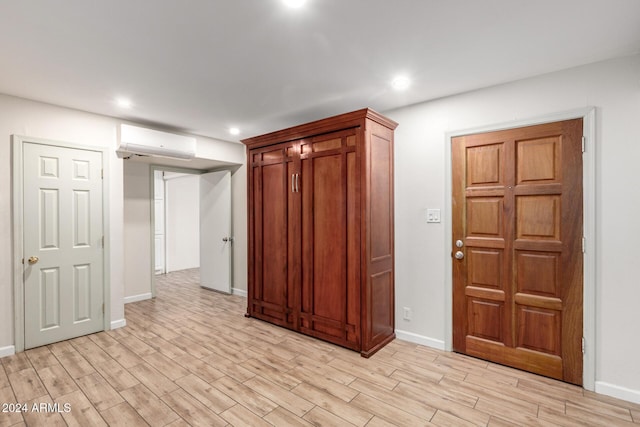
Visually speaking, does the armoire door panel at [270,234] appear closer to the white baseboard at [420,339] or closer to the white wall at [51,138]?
the white baseboard at [420,339]

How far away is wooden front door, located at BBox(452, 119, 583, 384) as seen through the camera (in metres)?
2.38

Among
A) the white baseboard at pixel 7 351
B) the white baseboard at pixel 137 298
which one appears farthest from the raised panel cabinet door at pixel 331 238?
the white baseboard at pixel 137 298

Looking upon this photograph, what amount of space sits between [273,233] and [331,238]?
867 millimetres

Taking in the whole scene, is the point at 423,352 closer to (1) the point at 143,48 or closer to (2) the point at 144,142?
(1) the point at 143,48

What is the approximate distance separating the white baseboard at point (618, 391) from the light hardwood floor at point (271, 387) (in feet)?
0.15

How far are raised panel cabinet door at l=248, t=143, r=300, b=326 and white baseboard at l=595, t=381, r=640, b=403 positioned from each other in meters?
2.66

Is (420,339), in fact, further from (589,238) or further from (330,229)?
(589,238)

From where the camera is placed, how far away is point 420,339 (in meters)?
3.14

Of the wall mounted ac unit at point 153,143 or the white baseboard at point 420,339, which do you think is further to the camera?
the wall mounted ac unit at point 153,143

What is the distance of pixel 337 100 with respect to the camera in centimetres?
314

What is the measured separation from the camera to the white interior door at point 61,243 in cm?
303

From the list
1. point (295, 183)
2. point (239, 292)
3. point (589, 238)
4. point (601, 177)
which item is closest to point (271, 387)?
point (295, 183)

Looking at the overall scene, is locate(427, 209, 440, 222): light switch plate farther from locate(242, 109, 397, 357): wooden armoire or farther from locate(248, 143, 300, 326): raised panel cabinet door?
locate(248, 143, 300, 326): raised panel cabinet door

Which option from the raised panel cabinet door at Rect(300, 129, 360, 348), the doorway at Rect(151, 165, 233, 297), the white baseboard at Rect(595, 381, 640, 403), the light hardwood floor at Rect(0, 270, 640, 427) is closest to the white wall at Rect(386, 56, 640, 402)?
the white baseboard at Rect(595, 381, 640, 403)
